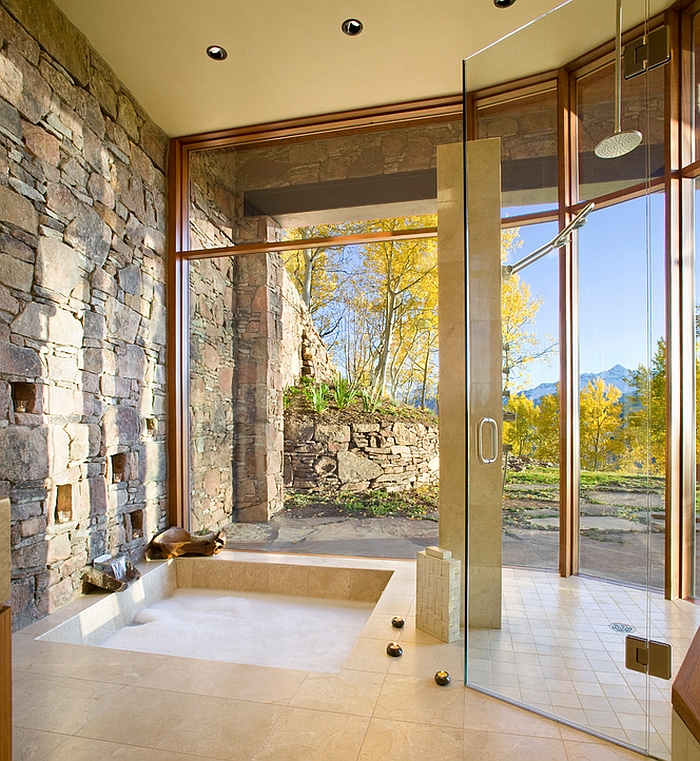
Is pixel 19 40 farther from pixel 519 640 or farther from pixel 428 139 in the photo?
pixel 519 640

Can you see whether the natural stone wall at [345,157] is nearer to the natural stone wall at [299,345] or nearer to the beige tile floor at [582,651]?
the natural stone wall at [299,345]

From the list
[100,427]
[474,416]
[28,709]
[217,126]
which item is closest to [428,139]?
[217,126]

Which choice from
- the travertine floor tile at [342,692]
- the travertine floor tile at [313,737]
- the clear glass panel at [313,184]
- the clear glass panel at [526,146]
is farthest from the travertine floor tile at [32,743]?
the clear glass panel at [313,184]

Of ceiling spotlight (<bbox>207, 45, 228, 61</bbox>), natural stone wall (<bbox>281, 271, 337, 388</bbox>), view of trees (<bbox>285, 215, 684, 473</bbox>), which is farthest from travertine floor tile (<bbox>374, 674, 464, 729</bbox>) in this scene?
ceiling spotlight (<bbox>207, 45, 228, 61</bbox>)

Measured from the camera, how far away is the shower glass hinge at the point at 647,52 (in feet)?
5.38

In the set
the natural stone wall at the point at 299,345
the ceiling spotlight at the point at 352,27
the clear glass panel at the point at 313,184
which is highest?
the ceiling spotlight at the point at 352,27

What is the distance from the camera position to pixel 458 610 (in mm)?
2504

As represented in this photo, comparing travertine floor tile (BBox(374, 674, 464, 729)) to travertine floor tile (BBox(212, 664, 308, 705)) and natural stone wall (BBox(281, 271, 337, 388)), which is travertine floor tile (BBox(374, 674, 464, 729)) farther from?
natural stone wall (BBox(281, 271, 337, 388))

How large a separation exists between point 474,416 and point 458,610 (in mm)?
952

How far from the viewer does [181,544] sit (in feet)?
12.5

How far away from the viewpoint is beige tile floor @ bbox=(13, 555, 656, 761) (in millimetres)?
1696

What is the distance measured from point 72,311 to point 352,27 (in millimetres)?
2222

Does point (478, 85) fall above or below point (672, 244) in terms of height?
above

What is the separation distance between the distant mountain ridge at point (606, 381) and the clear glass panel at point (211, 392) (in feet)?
8.73
